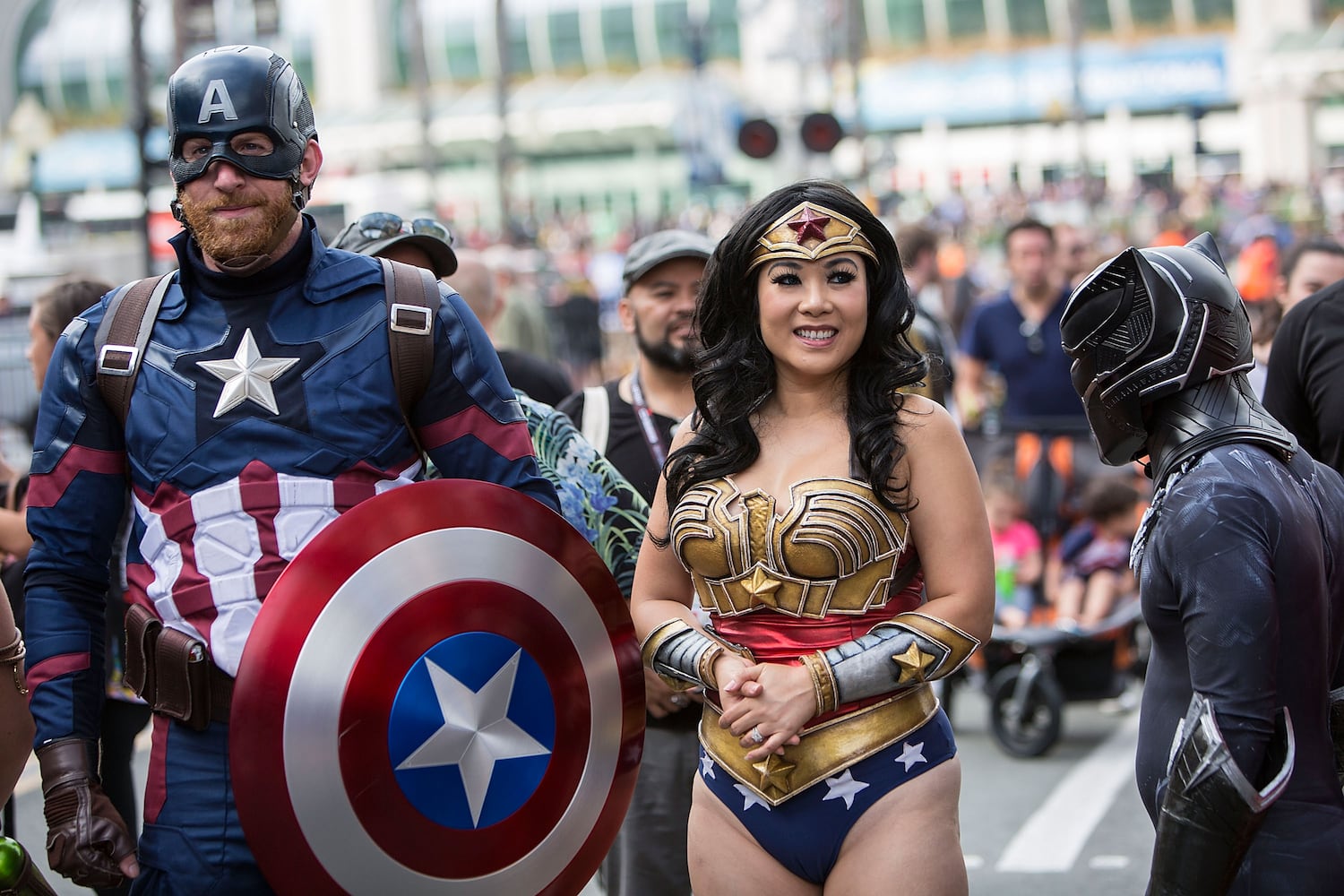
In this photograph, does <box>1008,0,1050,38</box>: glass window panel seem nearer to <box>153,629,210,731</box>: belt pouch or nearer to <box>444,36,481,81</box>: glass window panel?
<box>444,36,481,81</box>: glass window panel

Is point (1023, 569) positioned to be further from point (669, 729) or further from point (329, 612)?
point (329, 612)

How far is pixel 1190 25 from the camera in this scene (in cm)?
5634

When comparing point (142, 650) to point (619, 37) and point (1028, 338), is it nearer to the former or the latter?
point (1028, 338)

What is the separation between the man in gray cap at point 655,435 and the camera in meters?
4.37

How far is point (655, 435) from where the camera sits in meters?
4.67

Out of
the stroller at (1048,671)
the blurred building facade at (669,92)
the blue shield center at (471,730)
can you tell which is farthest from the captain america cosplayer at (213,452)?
the blurred building facade at (669,92)

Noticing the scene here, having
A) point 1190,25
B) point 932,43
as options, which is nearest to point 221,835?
point 1190,25

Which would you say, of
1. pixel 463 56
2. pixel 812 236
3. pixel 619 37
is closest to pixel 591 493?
pixel 812 236

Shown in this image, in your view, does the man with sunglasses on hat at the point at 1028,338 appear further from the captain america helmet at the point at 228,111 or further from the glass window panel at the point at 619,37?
the glass window panel at the point at 619,37

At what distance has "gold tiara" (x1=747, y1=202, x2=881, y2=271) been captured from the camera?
3.30m

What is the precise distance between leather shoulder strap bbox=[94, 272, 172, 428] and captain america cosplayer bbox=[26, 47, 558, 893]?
0.7 inches

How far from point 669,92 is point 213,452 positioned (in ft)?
198

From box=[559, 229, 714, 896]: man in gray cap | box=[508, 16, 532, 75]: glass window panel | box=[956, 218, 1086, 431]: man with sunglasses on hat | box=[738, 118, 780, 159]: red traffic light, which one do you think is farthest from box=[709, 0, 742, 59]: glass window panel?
box=[559, 229, 714, 896]: man in gray cap

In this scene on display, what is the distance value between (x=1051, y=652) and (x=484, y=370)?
5.74 meters
